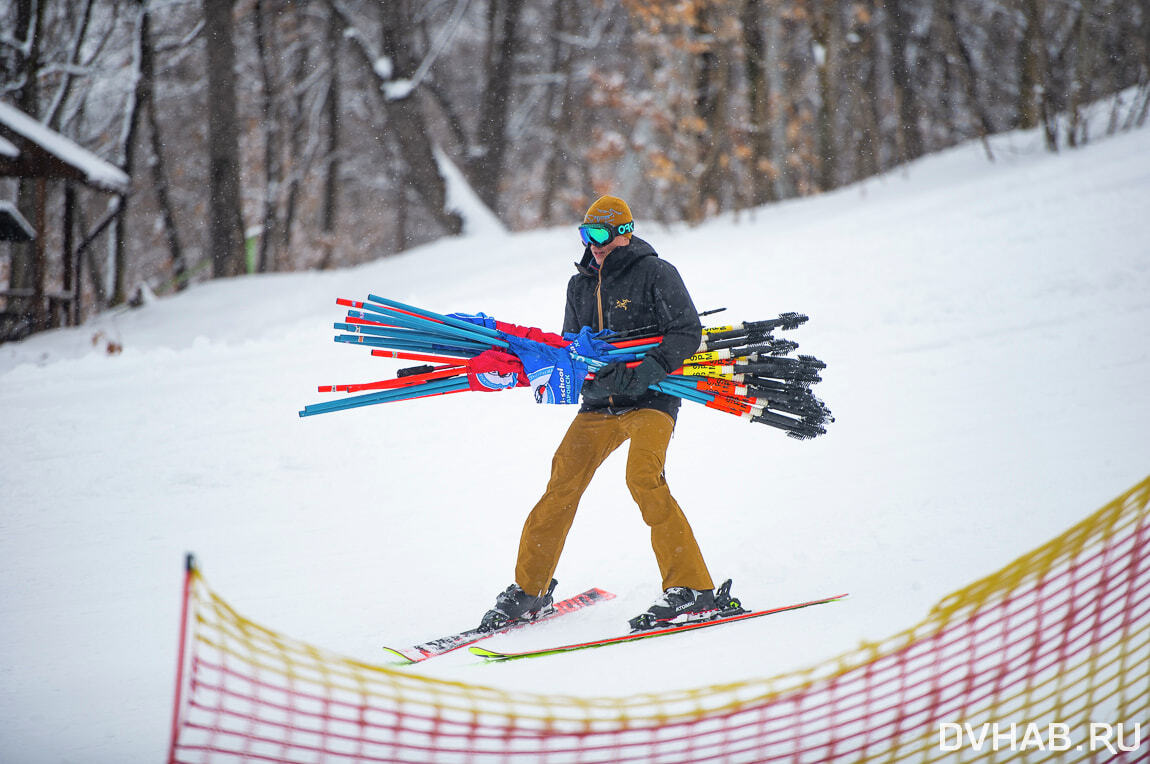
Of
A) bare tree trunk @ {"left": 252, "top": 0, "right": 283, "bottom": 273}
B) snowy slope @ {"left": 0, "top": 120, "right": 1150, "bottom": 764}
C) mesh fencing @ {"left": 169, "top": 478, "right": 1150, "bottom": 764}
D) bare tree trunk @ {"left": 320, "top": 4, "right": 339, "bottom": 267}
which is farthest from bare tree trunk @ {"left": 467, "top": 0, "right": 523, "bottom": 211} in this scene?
mesh fencing @ {"left": 169, "top": 478, "right": 1150, "bottom": 764}

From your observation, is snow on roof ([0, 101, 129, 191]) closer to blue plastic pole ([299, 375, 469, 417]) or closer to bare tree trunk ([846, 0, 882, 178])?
blue plastic pole ([299, 375, 469, 417])

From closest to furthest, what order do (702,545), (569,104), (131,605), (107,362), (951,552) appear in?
(131,605) → (951,552) → (702,545) → (107,362) → (569,104)

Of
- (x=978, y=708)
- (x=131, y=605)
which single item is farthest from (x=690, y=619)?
(x=131, y=605)

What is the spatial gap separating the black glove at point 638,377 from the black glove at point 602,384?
0.02 meters

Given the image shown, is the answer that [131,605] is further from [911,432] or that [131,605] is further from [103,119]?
[103,119]

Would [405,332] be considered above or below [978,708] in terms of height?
above

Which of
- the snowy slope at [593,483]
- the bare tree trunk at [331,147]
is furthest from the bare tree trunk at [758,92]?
the bare tree trunk at [331,147]

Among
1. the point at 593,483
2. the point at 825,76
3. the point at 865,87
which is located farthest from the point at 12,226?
the point at 865,87

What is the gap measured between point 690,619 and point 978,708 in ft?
3.92

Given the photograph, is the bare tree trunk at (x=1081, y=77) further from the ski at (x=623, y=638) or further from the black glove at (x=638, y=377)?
the black glove at (x=638, y=377)

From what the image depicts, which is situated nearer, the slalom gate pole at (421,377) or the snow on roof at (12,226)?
the slalom gate pole at (421,377)

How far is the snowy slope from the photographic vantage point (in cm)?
372

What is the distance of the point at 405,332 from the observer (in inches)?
156

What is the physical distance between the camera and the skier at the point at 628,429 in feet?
12.3
